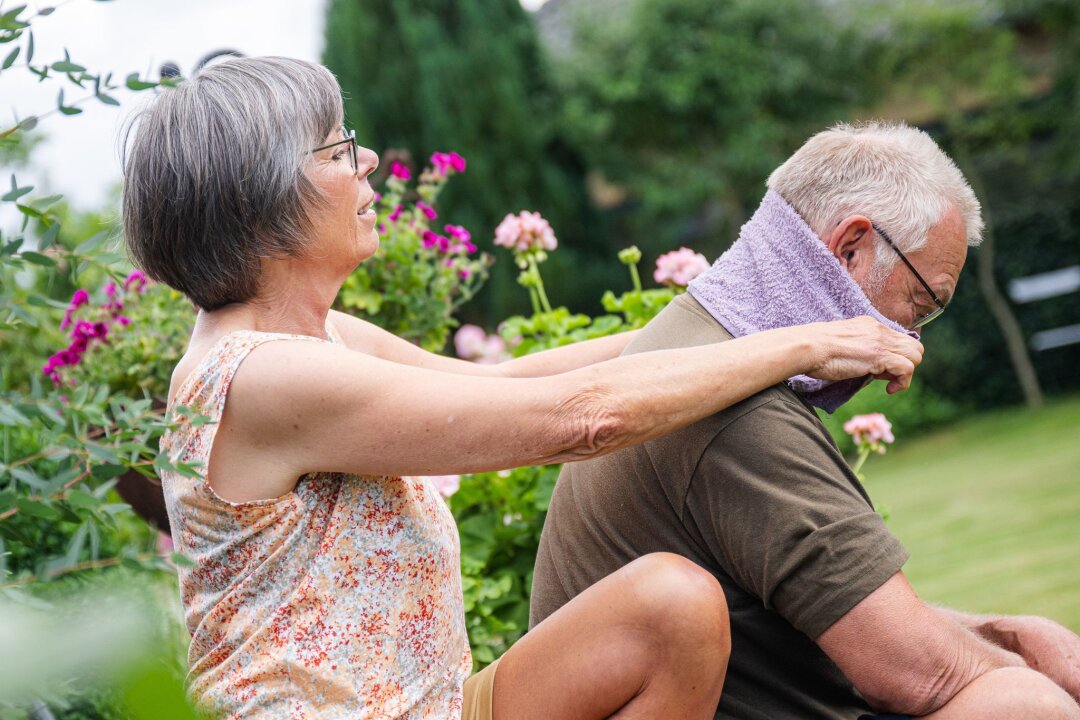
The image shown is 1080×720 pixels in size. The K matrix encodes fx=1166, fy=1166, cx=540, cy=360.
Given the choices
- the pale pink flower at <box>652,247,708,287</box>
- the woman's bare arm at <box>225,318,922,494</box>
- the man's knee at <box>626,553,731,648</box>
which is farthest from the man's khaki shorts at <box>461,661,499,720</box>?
the pale pink flower at <box>652,247,708,287</box>

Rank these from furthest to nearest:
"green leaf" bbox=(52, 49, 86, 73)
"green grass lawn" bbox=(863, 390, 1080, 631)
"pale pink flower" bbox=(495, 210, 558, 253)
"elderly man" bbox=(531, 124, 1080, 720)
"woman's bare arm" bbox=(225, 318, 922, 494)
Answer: "green grass lawn" bbox=(863, 390, 1080, 631), "pale pink flower" bbox=(495, 210, 558, 253), "elderly man" bbox=(531, 124, 1080, 720), "woman's bare arm" bbox=(225, 318, 922, 494), "green leaf" bbox=(52, 49, 86, 73)

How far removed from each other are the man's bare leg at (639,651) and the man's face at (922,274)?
0.79 m

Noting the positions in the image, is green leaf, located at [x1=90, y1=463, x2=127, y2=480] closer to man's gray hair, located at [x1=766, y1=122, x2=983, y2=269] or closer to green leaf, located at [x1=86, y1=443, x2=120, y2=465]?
green leaf, located at [x1=86, y1=443, x2=120, y2=465]

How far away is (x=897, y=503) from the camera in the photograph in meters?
10.8

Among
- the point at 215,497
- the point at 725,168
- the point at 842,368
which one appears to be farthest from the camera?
the point at 725,168

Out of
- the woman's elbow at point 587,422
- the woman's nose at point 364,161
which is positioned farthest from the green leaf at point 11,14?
the woman's elbow at point 587,422

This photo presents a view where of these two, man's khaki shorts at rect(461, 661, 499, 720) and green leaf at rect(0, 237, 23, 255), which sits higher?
green leaf at rect(0, 237, 23, 255)

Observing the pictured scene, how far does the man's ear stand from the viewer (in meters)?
2.35

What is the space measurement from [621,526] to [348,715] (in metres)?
0.72

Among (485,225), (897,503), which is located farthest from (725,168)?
(897,503)

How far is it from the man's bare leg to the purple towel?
0.54 meters

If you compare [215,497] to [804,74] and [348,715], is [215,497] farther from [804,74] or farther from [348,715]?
[804,74]

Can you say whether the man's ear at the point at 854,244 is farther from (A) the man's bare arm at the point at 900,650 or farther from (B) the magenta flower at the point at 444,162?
(B) the magenta flower at the point at 444,162

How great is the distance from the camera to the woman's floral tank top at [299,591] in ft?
6.13
